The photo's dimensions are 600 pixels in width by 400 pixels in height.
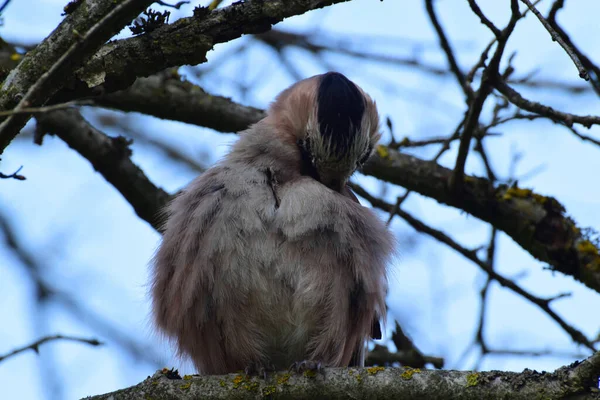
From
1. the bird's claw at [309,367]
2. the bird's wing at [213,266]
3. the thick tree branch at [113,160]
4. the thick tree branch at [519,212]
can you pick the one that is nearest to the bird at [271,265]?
the bird's wing at [213,266]

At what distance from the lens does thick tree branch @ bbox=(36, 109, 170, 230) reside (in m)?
6.19

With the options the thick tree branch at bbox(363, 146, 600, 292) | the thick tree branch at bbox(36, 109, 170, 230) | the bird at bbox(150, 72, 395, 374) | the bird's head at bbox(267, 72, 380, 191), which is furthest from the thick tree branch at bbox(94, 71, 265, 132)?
the thick tree branch at bbox(363, 146, 600, 292)

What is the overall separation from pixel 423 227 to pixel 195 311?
2484mm

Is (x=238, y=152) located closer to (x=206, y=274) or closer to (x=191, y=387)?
(x=206, y=274)

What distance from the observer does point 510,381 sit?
372 centimetres

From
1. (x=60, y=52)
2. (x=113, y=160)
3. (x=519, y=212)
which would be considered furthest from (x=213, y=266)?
(x=519, y=212)

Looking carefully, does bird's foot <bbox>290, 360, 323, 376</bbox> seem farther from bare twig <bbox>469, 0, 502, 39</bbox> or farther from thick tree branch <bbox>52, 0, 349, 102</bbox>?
bare twig <bbox>469, 0, 502, 39</bbox>

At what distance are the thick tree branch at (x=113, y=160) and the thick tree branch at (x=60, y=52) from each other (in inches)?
97.8

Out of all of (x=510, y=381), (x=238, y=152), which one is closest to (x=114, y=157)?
(x=238, y=152)

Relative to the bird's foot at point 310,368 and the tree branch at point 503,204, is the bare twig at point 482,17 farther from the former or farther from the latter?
the bird's foot at point 310,368

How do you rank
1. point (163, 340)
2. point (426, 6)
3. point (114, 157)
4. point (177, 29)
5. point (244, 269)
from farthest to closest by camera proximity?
1. point (114, 157)
2. point (426, 6)
3. point (163, 340)
4. point (244, 269)
5. point (177, 29)

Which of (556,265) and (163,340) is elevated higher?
(556,265)

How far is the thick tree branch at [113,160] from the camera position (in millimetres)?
6188

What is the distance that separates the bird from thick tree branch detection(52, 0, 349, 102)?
46.2 inches
